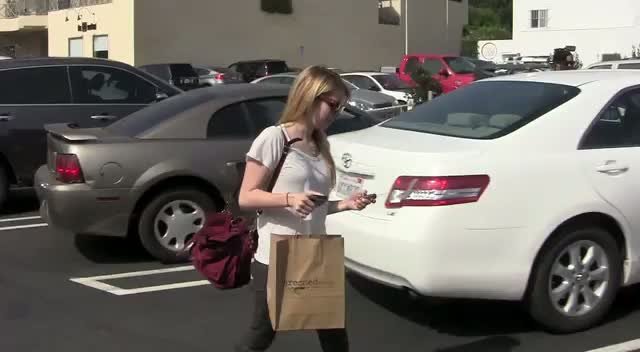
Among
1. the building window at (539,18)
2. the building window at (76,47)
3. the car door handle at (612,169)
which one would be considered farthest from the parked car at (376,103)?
the building window at (539,18)

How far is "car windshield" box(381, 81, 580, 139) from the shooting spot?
4914mm

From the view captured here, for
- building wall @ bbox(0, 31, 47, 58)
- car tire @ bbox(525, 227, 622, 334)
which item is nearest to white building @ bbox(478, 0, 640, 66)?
building wall @ bbox(0, 31, 47, 58)

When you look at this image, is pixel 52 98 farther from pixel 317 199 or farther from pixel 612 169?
pixel 317 199

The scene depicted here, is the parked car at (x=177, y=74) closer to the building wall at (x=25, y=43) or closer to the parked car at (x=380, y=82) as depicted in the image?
the parked car at (x=380, y=82)

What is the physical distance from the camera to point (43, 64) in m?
8.98

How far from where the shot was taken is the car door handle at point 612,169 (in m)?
4.83

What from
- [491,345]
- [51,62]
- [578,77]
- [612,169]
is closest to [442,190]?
[491,345]

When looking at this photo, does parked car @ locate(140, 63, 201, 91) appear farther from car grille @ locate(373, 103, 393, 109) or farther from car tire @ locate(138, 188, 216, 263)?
car tire @ locate(138, 188, 216, 263)

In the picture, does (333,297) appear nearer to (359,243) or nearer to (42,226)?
(359,243)

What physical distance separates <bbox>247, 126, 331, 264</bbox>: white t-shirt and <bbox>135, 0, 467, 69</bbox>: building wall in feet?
92.2

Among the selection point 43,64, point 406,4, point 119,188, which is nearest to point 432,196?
point 119,188

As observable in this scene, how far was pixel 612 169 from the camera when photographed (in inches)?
192

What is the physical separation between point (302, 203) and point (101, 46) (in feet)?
100

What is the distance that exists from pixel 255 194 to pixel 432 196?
1423 millimetres
